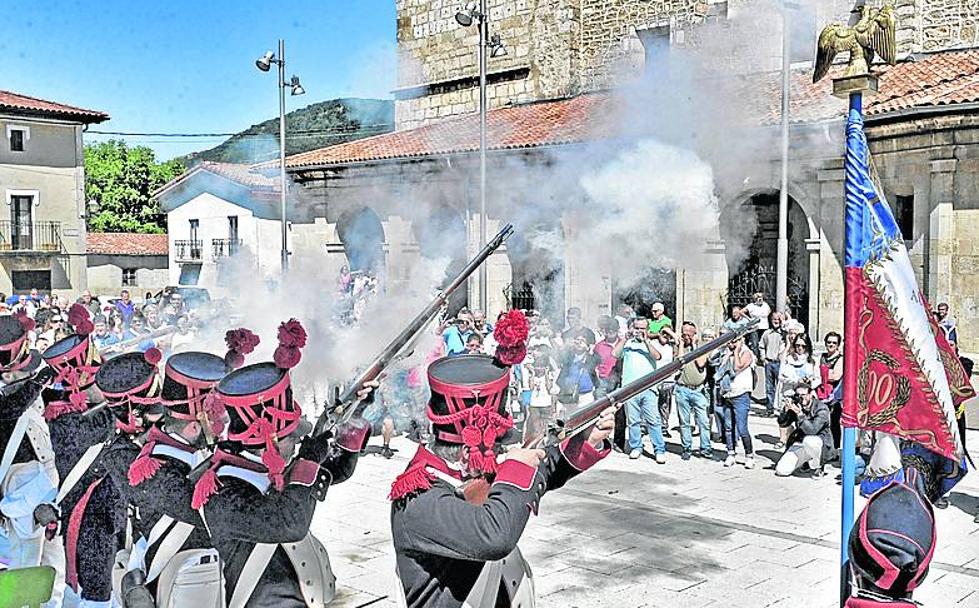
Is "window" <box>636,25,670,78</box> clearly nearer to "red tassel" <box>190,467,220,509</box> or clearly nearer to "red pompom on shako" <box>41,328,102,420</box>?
"red pompom on shako" <box>41,328,102,420</box>

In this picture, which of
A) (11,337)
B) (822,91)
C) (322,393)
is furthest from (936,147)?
(11,337)

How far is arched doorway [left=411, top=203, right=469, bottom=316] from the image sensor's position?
16.9 metres

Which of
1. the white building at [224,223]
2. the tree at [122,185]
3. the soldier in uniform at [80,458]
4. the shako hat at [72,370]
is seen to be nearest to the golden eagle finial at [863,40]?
the soldier in uniform at [80,458]

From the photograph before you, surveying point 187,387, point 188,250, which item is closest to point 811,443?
point 187,387

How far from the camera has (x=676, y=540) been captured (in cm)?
762

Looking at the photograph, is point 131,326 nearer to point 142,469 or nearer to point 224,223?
point 224,223

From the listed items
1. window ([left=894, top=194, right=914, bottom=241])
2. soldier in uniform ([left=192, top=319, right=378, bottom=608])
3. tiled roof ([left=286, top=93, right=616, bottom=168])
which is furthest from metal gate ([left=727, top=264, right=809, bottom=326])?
soldier in uniform ([left=192, top=319, right=378, bottom=608])

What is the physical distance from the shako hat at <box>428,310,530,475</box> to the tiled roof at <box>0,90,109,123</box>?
3076 centimetres

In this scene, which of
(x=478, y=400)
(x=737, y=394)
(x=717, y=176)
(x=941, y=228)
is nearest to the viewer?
(x=478, y=400)

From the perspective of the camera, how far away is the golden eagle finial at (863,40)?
412 cm

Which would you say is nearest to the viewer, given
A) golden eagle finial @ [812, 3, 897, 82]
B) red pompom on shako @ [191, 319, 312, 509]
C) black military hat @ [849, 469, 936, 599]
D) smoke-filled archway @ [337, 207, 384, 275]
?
black military hat @ [849, 469, 936, 599]

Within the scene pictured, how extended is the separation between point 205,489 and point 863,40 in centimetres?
307

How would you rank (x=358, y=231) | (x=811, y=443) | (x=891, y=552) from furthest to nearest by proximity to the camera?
(x=358, y=231) → (x=811, y=443) → (x=891, y=552)

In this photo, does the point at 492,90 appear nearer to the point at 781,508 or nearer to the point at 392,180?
the point at 392,180
